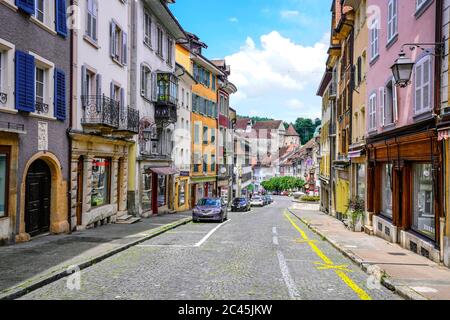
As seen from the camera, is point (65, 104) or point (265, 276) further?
point (65, 104)

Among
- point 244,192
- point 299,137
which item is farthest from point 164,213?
point 299,137

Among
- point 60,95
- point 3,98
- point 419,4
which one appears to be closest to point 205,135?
point 60,95

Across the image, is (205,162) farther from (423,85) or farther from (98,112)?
(423,85)

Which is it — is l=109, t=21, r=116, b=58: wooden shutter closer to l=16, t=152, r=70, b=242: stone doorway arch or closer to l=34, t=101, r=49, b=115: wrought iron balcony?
l=34, t=101, r=49, b=115: wrought iron balcony

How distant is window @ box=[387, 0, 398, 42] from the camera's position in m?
16.6

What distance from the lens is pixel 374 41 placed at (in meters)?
20.5

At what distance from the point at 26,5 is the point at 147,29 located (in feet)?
47.1

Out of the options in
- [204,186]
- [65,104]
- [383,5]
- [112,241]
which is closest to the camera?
[112,241]

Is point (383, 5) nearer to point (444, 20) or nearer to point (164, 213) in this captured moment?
point (444, 20)

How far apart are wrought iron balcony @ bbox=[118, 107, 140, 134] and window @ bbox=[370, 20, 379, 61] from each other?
1086 cm

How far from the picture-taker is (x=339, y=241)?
58.1 ft

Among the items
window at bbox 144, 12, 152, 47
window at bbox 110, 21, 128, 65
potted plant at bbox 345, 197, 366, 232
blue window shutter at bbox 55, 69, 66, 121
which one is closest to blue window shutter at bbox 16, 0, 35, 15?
blue window shutter at bbox 55, 69, 66, 121

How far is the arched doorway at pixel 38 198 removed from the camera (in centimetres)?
1528
